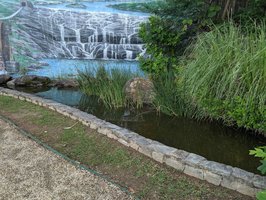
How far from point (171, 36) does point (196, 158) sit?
257 centimetres

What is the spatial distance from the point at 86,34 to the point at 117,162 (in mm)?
4364

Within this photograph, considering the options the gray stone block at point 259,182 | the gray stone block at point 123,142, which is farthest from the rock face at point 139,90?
the gray stone block at point 259,182

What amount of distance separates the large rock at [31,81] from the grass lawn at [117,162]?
231 centimetres

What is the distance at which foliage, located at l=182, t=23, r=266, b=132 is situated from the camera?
2891 mm

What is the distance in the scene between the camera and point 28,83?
19.7 ft

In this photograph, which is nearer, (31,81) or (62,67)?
(31,81)

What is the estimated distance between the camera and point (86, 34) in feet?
20.8

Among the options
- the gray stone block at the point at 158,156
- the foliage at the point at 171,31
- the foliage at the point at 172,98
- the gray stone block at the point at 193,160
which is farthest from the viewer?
the foliage at the point at 171,31

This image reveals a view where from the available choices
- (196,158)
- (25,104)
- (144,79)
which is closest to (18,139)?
(25,104)

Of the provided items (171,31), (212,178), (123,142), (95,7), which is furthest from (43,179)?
(95,7)

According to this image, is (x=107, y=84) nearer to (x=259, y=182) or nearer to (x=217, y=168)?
(x=217, y=168)

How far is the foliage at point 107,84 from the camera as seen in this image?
4578 mm

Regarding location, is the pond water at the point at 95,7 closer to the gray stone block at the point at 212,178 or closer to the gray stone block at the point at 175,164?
the gray stone block at the point at 175,164

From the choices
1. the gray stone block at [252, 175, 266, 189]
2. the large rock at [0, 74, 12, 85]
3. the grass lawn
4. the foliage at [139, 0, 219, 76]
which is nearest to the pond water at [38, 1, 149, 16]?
the foliage at [139, 0, 219, 76]
